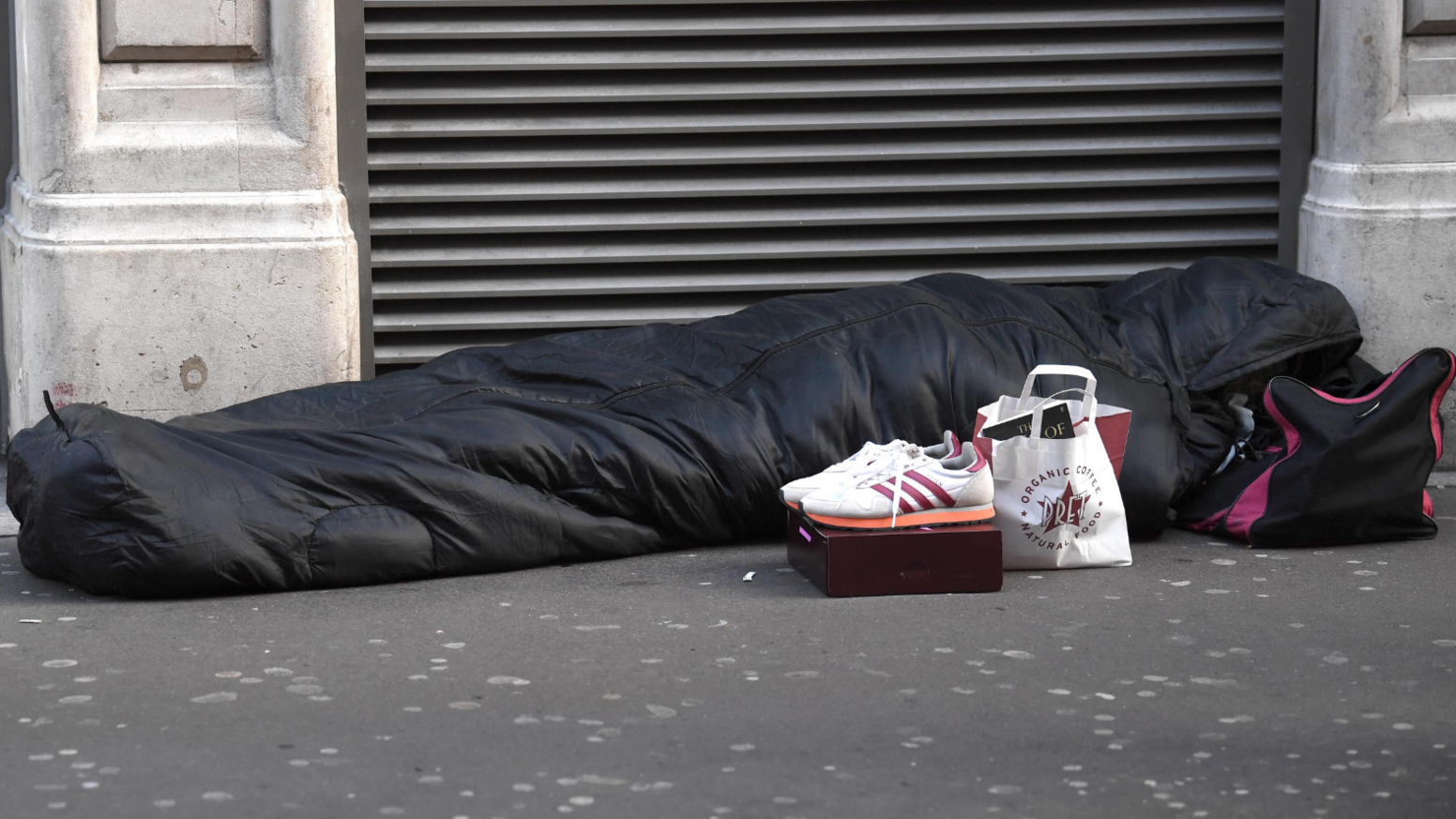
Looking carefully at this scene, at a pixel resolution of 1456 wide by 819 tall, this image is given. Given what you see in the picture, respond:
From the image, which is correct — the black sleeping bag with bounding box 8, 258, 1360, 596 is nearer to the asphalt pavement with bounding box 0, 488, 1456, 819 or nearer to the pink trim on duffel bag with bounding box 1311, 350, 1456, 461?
the asphalt pavement with bounding box 0, 488, 1456, 819

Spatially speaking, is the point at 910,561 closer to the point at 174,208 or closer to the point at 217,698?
the point at 217,698

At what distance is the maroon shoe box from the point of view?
3619mm

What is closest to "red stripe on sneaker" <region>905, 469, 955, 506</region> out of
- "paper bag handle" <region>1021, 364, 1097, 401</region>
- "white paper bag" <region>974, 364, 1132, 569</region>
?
"white paper bag" <region>974, 364, 1132, 569</region>

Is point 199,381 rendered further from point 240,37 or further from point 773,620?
point 773,620

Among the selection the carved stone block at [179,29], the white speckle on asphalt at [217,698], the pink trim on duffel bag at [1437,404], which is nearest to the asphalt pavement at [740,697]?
the white speckle on asphalt at [217,698]

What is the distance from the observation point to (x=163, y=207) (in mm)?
4590

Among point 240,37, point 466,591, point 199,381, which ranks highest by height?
point 240,37

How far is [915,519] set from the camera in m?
3.65

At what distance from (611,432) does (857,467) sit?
0.61 metres

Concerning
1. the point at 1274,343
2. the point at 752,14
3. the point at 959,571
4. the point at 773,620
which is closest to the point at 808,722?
the point at 773,620

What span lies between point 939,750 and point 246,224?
2.74 meters

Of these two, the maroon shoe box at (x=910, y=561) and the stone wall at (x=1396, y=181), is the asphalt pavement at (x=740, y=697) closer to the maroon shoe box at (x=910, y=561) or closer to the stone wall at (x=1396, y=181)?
the maroon shoe box at (x=910, y=561)

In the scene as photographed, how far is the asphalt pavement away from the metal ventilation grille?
145 centimetres

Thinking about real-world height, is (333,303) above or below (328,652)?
above
